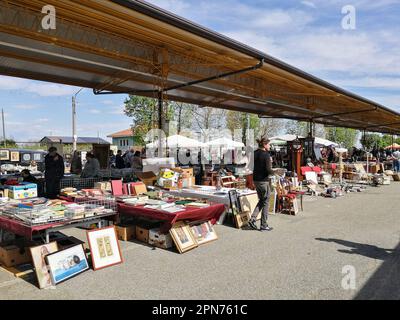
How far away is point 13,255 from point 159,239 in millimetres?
2063

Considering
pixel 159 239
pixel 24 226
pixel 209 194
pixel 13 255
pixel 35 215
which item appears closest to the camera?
pixel 24 226

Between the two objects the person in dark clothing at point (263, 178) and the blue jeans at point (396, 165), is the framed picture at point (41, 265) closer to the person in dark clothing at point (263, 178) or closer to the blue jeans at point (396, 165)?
the person in dark clothing at point (263, 178)

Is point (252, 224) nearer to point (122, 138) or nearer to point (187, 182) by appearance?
point (187, 182)

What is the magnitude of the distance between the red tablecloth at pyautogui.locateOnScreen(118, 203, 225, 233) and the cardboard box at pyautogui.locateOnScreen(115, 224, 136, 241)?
245mm

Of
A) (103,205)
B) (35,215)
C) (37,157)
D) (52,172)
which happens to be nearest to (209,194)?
(103,205)

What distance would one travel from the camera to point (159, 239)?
17.6ft

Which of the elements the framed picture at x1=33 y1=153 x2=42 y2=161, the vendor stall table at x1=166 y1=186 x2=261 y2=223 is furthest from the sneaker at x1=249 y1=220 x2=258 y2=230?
the framed picture at x1=33 y1=153 x2=42 y2=161

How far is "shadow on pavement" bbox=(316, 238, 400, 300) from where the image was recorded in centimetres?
357

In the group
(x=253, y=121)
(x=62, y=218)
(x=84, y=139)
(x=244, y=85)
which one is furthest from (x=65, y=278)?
(x=84, y=139)

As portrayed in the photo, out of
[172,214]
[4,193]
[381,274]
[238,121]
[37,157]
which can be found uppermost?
[238,121]

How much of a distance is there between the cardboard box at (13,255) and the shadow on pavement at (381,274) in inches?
165

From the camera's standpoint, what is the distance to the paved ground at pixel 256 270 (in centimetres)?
364

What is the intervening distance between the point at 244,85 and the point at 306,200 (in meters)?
5.18

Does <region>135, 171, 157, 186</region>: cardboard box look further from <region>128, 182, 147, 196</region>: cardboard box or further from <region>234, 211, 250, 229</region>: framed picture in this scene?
<region>234, 211, 250, 229</region>: framed picture
